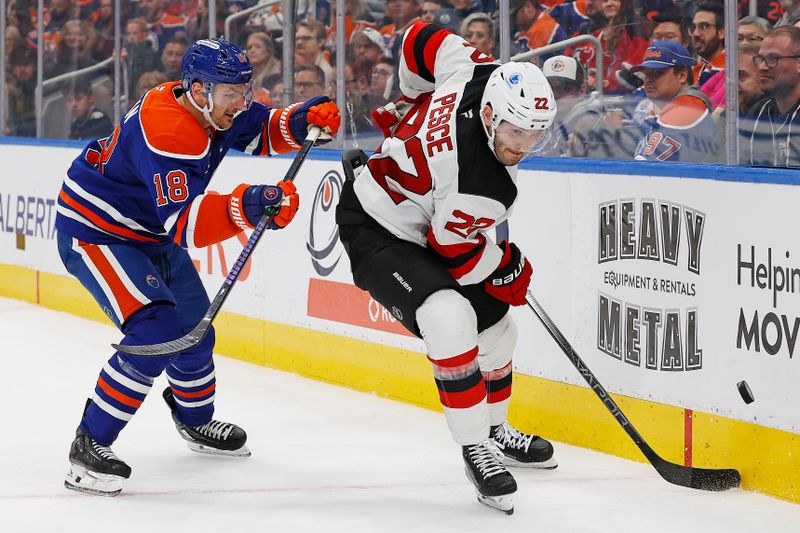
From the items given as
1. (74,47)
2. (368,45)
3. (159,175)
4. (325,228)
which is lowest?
(325,228)

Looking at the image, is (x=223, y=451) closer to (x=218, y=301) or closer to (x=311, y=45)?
(x=218, y=301)

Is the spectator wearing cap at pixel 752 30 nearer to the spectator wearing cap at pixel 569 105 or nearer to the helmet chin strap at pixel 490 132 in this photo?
the spectator wearing cap at pixel 569 105

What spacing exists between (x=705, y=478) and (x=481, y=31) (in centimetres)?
194

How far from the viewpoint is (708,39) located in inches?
152

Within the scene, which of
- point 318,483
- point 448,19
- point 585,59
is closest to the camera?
point 318,483

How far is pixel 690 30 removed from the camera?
393 centimetres

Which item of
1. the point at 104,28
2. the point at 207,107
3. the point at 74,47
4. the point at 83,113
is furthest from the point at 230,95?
the point at 74,47

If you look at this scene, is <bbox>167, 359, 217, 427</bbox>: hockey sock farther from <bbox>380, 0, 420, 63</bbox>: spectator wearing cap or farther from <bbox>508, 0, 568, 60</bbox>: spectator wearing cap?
<bbox>380, 0, 420, 63</bbox>: spectator wearing cap

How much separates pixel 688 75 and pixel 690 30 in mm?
136

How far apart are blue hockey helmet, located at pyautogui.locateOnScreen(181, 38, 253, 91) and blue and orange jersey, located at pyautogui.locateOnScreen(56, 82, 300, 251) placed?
12 cm

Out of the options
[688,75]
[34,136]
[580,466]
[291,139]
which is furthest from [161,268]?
[34,136]

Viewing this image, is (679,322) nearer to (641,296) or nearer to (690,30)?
(641,296)

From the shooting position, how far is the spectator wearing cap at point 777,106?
11.6ft

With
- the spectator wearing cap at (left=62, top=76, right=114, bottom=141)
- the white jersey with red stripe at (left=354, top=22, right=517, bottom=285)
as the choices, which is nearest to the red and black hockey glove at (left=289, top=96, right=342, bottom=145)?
the white jersey with red stripe at (left=354, top=22, right=517, bottom=285)
